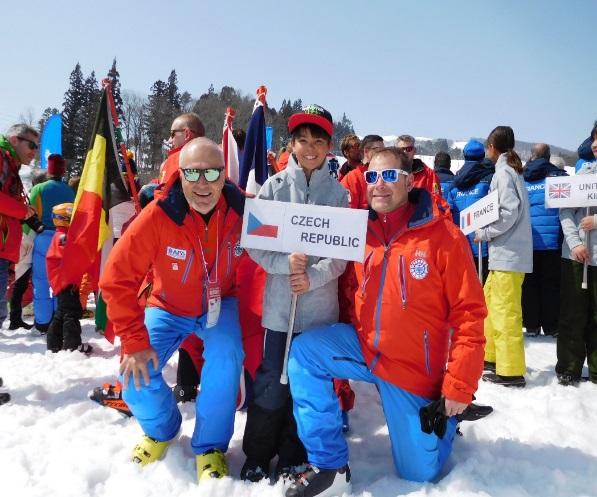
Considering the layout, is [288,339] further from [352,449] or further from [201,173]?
[201,173]

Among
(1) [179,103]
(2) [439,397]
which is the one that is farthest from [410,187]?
(1) [179,103]

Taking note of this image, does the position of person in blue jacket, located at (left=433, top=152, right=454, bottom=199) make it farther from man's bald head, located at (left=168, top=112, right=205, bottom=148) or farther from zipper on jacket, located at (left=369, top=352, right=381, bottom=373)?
zipper on jacket, located at (left=369, top=352, right=381, bottom=373)

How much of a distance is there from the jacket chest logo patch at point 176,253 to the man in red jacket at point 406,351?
1072 millimetres

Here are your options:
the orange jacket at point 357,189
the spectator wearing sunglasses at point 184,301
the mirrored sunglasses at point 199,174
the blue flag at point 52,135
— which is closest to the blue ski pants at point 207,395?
the spectator wearing sunglasses at point 184,301

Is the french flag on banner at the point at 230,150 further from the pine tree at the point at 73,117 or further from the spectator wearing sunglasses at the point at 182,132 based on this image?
the pine tree at the point at 73,117

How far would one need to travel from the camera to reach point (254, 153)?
4637 mm

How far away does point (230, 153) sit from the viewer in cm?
503

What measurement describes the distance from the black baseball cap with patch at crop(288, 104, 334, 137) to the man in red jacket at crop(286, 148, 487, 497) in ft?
1.96

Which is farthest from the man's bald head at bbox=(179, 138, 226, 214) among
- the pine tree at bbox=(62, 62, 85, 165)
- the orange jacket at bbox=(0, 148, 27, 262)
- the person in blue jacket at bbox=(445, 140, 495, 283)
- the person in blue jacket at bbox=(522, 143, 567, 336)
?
the pine tree at bbox=(62, 62, 85, 165)

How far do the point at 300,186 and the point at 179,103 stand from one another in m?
71.9

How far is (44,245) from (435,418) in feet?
20.0

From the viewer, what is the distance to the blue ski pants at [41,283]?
647cm

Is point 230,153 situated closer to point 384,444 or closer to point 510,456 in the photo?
point 384,444

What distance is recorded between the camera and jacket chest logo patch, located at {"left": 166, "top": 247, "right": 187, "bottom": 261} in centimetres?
323
